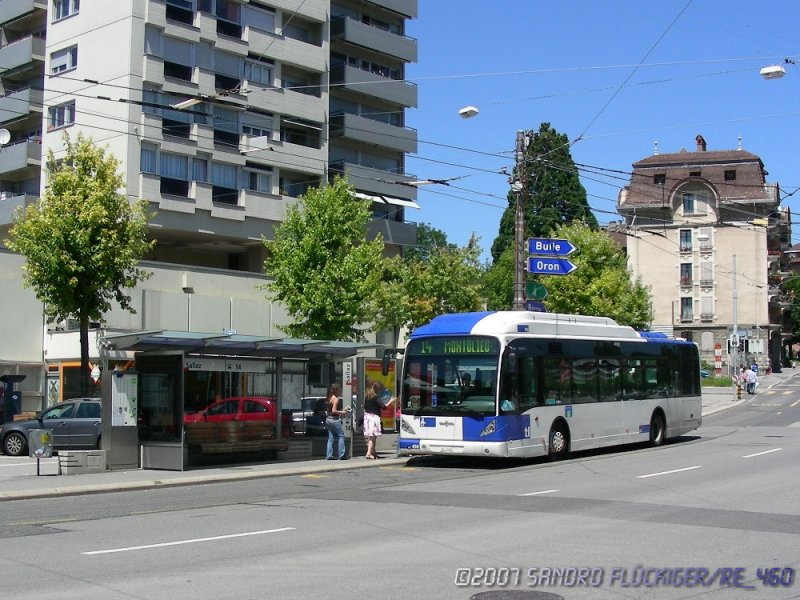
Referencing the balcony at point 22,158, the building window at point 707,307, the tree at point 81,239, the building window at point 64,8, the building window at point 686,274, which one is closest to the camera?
the tree at point 81,239

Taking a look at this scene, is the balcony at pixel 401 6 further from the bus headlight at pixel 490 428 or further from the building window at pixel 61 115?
the bus headlight at pixel 490 428

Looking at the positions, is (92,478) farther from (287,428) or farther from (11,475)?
(287,428)

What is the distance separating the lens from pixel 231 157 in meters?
44.2

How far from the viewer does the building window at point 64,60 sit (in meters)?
42.9

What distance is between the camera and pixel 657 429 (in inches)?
1042

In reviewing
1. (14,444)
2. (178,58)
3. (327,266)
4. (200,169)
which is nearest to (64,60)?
(178,58)

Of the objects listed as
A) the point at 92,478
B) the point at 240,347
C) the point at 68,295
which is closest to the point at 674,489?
the point at 240,347

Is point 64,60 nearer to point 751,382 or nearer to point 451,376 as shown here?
point 451,376

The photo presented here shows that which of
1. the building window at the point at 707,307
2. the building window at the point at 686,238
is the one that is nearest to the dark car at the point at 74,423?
the building window at the point at 686,238

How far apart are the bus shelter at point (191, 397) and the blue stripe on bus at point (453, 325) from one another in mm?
2579

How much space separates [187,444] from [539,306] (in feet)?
36.3

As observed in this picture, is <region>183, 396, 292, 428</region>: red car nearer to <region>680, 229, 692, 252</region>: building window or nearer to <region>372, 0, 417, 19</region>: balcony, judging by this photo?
<region>372, 0, 417, 19</region>: balcony

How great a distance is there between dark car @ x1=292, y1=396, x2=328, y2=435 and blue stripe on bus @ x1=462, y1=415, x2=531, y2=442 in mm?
4793

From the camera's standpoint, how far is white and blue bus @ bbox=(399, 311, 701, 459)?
2028cm
